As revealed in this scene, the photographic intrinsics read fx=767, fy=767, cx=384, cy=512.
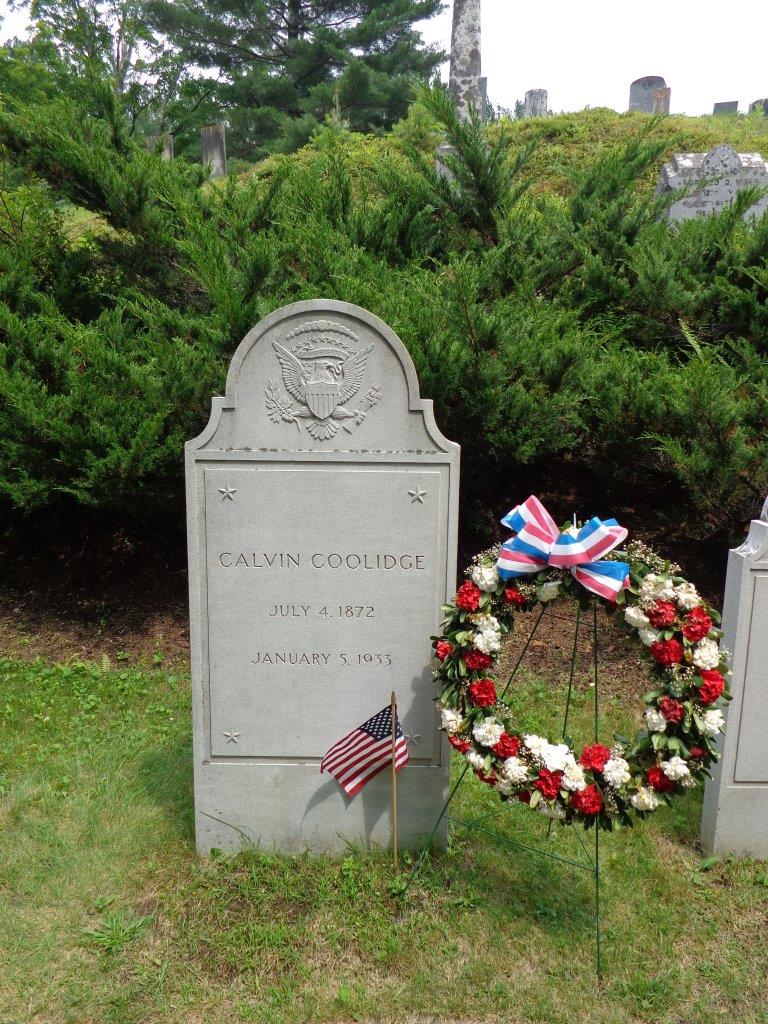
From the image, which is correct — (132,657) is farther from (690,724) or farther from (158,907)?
(690,724)

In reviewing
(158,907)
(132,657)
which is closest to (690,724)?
(158,907)

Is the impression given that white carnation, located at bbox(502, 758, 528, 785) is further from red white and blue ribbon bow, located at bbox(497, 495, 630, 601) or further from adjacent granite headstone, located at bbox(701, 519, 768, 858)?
adjacent granite headstone, located at bbox(701, 519, 768, 858)

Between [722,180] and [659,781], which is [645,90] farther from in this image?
[659,781]

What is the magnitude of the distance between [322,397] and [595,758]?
1633 mm

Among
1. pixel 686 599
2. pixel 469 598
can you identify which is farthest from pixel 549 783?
pixel 686 599

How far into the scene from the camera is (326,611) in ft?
10.2

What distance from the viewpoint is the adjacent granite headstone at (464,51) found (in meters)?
15.2

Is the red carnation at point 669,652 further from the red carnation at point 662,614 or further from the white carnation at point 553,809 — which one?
the white carnation at point 553,809

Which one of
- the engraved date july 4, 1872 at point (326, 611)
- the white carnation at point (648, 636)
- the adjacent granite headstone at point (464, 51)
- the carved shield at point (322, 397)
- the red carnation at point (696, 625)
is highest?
the adjacent granite headstone at point (464, 51)

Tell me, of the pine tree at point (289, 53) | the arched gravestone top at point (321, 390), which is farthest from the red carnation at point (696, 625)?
the pine tree at point (289, 53)

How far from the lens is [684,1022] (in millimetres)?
2455

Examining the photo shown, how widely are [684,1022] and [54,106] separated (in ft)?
20.6

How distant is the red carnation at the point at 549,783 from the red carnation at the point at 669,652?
55 cm

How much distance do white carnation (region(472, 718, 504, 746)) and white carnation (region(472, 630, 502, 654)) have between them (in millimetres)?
259
